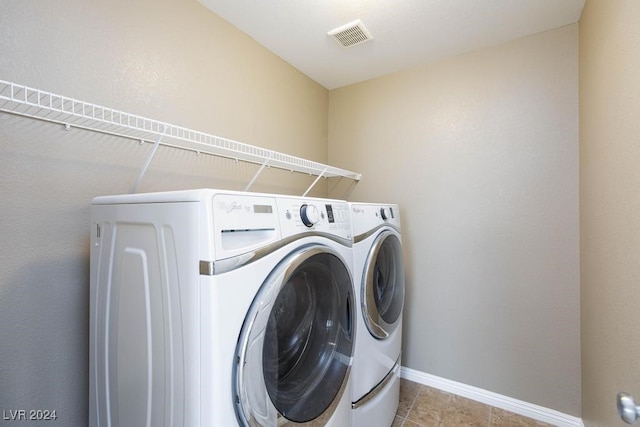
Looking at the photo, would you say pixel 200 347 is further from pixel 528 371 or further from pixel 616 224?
pixel 528 371

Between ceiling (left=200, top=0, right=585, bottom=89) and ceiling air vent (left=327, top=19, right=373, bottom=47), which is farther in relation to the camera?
ceiling air vent (left=327, top=19, right=373, bottom=47)

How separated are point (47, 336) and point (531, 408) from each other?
8.38 ft

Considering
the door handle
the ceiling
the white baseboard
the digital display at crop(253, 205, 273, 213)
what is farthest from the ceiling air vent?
the white baseboard

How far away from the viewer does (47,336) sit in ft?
3.45

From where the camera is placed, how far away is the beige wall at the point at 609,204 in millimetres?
929

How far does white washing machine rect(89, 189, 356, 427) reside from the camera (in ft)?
2.31

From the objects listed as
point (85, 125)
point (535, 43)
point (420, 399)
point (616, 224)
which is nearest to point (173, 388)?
point (85, 125)

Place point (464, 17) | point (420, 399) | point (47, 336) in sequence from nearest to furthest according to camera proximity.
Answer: point (47, 336)
point (464, 17)
point (420, 399)

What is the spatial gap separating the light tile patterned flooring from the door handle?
1.32m

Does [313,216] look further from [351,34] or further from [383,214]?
[351,34]

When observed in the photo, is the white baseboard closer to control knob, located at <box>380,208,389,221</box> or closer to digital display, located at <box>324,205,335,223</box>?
control knob, located at <box>380,208,389,221</box>

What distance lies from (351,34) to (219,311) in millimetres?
1808

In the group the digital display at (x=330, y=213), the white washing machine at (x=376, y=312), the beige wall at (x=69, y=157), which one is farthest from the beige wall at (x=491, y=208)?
the beige wall at (x=69, y=157)

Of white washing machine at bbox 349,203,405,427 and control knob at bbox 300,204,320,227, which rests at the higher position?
control knob at bbox 300,204,320,227
